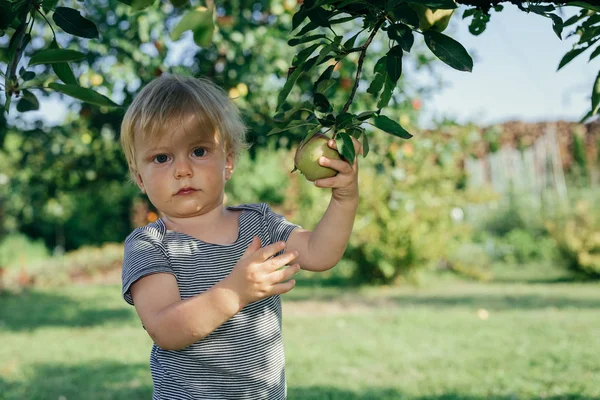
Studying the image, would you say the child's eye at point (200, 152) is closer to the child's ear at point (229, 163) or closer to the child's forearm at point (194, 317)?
the child's ear at point (229, 163)

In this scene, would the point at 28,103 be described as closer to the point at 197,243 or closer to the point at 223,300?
the point at 197,243

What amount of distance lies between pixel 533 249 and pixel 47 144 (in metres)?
7.91

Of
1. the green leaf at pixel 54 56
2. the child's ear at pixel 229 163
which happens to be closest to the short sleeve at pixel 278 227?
the child's ear at pixel 229 163

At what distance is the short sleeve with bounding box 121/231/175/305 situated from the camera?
1.50m

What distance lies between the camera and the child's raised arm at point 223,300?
1.30 m

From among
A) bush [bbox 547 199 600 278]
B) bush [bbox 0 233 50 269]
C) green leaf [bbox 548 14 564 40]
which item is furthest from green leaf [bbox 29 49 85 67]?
bush [bbox 0 233 50 269]

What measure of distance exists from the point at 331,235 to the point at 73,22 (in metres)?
0.73

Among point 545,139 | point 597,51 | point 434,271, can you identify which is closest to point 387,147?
point 597,51

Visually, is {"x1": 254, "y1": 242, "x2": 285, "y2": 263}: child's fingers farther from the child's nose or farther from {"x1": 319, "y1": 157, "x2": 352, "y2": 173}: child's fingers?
the child's nose

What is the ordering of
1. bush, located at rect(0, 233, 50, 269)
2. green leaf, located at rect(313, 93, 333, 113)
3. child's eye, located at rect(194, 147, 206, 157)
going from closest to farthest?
green leaf, located at rect(313, 93, 333, 113) → child's eye, located at rect(194, 147, 206, 157) → bush, located at rect(0, 233, 50, 269)

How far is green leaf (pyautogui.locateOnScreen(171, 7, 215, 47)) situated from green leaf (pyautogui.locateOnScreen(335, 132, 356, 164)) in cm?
47

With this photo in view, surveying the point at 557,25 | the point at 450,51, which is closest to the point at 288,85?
the point at 450,51

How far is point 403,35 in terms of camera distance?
1229mm

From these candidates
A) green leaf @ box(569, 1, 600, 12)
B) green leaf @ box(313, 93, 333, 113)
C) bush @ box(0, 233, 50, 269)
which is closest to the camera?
green leaf @ box(569, 1, 600, 12)
